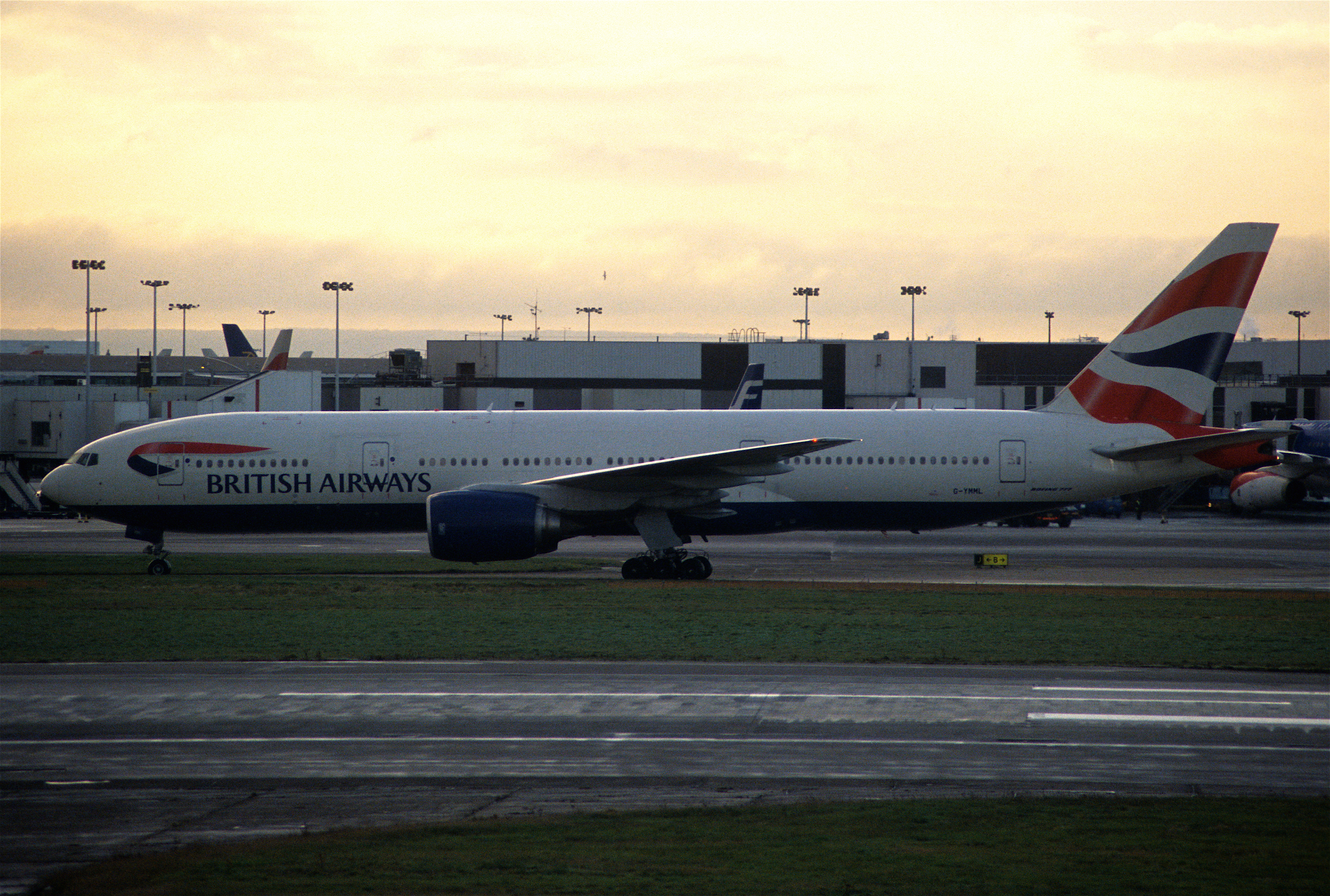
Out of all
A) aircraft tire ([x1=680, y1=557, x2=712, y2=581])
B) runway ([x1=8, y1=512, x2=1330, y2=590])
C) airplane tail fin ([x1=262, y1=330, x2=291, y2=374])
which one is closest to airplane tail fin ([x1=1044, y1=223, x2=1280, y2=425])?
runway ([x1=8, y1=512, x2=1330, y2=590])

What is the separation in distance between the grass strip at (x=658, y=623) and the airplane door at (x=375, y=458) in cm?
371

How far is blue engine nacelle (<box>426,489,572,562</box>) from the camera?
27.1m

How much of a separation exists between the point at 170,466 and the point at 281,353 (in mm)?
41334

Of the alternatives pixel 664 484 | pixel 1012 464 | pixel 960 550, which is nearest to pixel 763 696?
pixel 664 484

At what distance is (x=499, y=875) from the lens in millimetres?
8742

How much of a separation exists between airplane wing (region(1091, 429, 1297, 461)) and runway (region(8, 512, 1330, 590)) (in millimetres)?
3085

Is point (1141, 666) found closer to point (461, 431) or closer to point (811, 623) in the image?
point (811, 623)

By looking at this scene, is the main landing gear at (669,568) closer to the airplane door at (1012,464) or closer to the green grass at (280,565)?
the green grass at (280,565)

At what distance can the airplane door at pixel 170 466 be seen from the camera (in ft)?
100

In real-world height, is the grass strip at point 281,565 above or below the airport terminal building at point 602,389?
below

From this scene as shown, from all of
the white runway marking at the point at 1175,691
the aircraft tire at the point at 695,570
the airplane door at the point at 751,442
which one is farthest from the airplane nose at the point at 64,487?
the white runway marking at the point at 1175,691

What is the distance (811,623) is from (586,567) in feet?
40.1

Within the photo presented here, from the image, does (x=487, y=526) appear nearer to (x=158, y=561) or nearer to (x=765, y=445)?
(x=765, y=445)

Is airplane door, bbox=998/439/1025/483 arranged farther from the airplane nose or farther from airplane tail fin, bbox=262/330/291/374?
airplane tail fin, bbox=262/330/291/374
